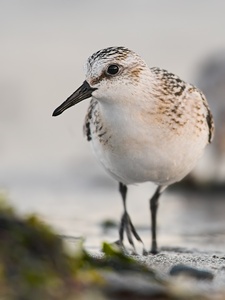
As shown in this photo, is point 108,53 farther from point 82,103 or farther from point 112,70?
point 82,103

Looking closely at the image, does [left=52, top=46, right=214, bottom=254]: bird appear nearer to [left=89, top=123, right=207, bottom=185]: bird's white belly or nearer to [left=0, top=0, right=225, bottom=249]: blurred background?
[left=89, top=123, right=207, bottom=185]: bird's white belly

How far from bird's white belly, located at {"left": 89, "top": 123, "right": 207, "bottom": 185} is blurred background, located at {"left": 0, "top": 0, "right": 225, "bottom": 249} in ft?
2.21

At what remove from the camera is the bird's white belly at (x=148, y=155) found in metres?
5.57

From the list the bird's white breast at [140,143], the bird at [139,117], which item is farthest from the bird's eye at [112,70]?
the bird's white breast at [140,143]

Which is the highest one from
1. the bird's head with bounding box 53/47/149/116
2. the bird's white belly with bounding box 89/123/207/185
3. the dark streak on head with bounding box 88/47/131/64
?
the dark streak on head with bounding box 88/47/131/64

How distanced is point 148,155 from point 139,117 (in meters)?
0.26

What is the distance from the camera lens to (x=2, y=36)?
13250 millimetres

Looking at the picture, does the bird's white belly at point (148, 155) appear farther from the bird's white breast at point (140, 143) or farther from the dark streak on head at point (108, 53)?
the dark streak on head at point (108, 53)

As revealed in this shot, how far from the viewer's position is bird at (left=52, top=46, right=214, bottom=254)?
5348 mm

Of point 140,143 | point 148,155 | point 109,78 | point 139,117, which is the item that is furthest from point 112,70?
point 148,155

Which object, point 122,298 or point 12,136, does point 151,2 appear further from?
point 122,298

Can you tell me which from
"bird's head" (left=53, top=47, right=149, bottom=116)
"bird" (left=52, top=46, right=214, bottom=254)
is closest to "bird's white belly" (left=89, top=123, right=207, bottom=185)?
"bird" (left=52, top=46, right=214, bottom=254)

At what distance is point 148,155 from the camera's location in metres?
5.61

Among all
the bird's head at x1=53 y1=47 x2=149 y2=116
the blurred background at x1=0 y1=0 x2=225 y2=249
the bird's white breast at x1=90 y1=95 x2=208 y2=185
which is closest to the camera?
the bird's head at x1=53 y1=47 x2=149 y2=116
